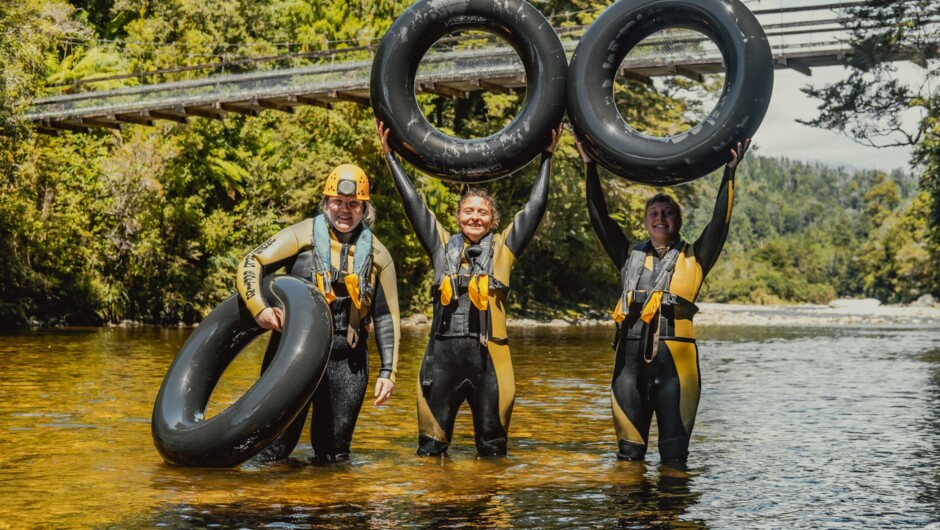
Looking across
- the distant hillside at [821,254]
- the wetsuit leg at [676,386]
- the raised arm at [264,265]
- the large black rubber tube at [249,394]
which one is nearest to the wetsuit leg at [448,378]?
the large black rubber tube at [249,394]

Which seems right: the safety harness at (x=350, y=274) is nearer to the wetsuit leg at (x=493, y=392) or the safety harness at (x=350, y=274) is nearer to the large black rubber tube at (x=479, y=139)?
the wetsuit leg at (x=493, y=392)

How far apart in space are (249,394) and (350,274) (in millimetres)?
867

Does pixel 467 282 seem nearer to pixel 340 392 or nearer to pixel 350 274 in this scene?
pixel 350 274

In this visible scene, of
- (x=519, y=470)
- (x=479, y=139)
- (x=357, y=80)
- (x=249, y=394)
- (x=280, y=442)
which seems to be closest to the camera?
(x=249, y=394)

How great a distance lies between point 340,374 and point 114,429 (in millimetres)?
2593

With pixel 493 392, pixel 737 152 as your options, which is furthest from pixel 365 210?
pixel 737 152

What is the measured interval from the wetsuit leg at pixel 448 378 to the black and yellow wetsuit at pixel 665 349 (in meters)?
0.83

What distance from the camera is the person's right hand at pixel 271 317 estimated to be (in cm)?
685

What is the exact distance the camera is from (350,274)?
695 cm

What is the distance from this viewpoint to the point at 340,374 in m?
6.98

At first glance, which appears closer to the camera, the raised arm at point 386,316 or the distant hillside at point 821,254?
the raised arm at point 386,316

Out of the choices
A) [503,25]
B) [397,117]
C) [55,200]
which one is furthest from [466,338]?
[55,200]

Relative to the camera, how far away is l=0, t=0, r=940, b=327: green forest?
85.1ft

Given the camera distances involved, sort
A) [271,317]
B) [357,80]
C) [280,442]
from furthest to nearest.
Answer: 1. [357,80]
2. [280,442]
3. [271,317]
